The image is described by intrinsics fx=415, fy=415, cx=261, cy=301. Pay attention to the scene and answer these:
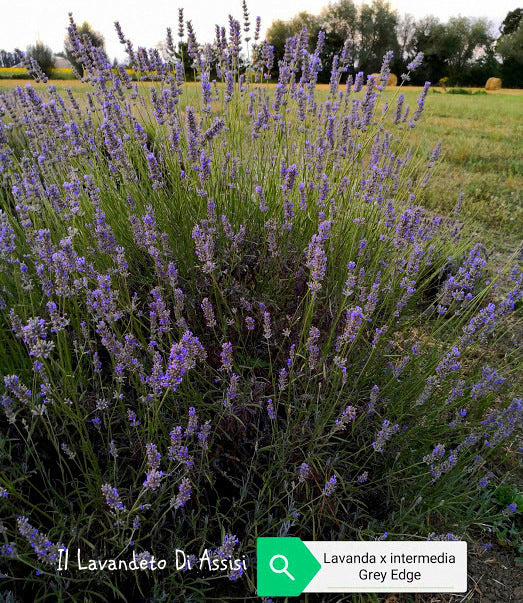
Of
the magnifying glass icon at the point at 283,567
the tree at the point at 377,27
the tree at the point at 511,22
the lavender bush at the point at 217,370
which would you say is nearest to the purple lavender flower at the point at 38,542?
the lavender bush at the point at 217,370

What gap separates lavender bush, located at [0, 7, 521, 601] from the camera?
1332 mm

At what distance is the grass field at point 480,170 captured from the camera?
15.2 feet

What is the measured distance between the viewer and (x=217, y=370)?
1.61 meters

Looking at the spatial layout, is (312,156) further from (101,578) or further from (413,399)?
(101,578)

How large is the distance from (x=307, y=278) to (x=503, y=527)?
1428 millimetres

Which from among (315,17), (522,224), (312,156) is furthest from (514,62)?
(312,156)

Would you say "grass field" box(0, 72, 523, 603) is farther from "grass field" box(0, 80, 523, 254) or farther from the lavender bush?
"grass field" box(0, 80, 523, 254)

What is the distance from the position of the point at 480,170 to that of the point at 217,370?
6.57 meters

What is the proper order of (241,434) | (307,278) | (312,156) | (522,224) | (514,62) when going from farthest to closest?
1. (514,62)
2. (522,224)
3. (312,156)
4. (307,278)
5. (241,434)

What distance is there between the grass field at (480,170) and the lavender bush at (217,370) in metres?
0.69

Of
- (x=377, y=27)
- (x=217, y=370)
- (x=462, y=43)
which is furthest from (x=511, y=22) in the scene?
(x=217, y=370)

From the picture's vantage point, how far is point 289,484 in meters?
1.56

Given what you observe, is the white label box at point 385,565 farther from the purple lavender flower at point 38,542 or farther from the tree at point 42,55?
the tree at point 42,55

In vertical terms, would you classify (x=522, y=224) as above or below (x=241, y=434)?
below
